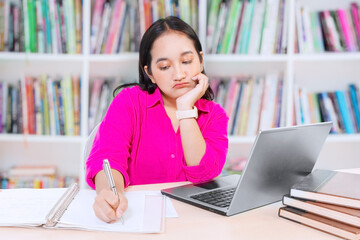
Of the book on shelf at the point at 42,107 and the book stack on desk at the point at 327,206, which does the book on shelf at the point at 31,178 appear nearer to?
the book on shelf at the point at 42,107

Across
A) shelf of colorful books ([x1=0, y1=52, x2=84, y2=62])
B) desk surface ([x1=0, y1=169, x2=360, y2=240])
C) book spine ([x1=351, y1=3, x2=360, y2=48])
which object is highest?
book spine ([x1=351, y1=3, x2=360, y2=48])

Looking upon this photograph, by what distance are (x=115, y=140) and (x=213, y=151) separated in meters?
0.33

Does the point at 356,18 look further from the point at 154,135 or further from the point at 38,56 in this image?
the point at 38,56

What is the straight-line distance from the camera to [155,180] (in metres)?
1.44

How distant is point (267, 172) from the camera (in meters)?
0.87

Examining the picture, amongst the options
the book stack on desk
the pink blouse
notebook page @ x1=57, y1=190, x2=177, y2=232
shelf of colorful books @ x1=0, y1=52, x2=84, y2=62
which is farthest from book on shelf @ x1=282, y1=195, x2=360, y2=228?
shelf of colorful books @ x1=0, y1=52, x2=84, y2=62

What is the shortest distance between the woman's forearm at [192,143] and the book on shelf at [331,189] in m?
0.39

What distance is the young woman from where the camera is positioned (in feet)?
4.16

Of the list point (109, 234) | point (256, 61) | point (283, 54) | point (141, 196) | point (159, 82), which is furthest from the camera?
point (256, 61)

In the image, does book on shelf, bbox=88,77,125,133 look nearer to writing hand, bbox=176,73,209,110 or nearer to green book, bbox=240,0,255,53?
green book, bbox=240,0,255,53

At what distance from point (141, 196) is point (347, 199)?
49cm

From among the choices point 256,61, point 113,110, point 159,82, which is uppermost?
point 256,61

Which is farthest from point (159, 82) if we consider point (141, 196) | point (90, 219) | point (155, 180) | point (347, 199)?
point (347, 199)

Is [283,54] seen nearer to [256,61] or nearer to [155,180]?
[256,61]
